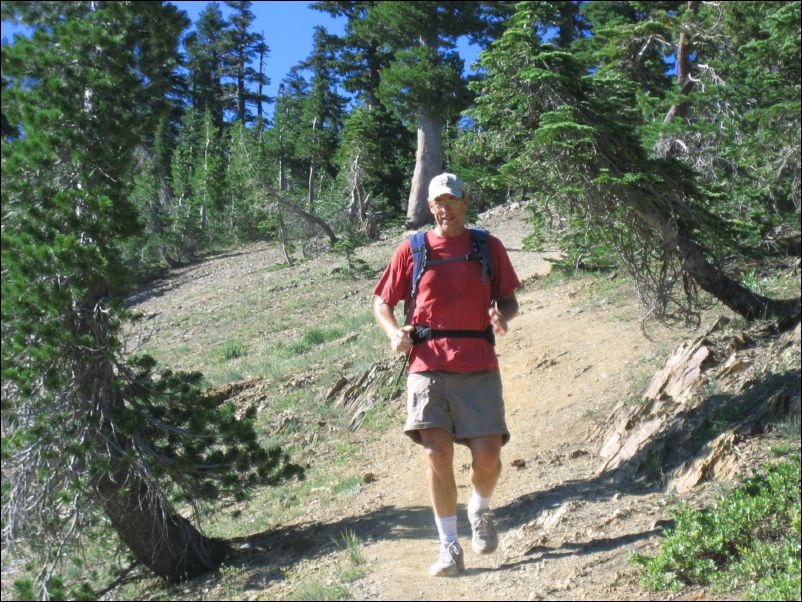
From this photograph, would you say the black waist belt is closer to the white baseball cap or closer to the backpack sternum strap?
the backpack sternum strap

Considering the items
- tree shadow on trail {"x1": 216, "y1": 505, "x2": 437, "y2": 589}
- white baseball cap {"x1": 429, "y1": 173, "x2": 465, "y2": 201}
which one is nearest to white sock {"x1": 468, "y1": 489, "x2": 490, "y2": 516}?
tree shadow on trail {"x1": 216, "y1": 505, "x2": 437, "y2": 589}

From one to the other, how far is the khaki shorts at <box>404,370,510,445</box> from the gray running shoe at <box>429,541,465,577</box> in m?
0.59

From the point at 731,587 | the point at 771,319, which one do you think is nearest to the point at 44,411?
the point at 731,587

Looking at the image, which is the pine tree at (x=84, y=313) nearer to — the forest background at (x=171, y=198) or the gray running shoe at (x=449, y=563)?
the forest background at (x=171, y=198)

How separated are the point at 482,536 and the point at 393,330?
1259 mm

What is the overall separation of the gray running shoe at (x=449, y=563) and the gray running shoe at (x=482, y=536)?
153 millimetres

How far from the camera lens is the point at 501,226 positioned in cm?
2389

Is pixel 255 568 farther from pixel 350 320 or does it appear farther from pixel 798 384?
pixel 350 320

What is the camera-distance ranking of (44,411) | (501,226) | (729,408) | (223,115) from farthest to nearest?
1. (223,115)
2. (501,226)
3. (729,408)
4. (44,411)

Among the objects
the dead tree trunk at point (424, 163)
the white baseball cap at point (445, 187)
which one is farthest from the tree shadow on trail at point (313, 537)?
the dead tree trunk at point (424, 163)

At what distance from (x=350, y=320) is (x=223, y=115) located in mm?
41876

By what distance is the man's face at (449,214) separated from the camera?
4.72 meters

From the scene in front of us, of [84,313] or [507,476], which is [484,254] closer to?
[507,476]

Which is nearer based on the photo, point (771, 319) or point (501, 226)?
point (771, 319)
